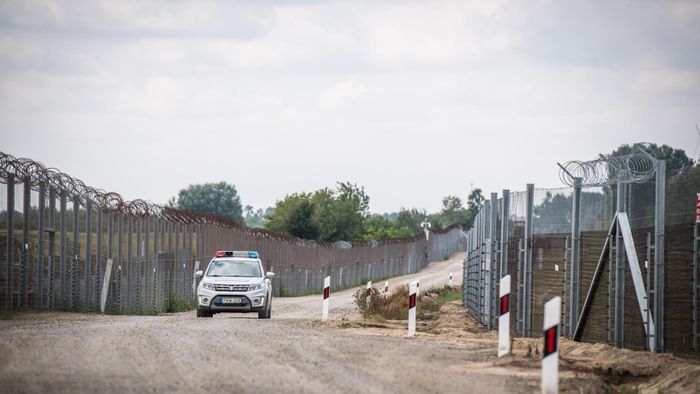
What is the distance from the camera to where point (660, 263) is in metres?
18.8

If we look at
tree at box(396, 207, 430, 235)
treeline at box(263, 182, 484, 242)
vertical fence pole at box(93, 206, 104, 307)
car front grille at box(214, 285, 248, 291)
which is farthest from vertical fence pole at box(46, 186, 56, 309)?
tree at box(396, 207, 430, 235)

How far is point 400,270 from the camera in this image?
314ft

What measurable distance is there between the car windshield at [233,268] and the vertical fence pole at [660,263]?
1575cm

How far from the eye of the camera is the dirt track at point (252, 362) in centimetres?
1323

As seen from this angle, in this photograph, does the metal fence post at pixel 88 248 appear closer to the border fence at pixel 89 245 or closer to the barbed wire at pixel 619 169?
the border fence at pixel 89 245

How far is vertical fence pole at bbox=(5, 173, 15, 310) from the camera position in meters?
29.6

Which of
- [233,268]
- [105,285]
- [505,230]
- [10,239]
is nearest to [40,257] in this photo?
[10,239]

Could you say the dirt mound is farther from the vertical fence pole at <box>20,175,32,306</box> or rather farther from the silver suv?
the vertical fence pole at <box>20,175,32,306</box>

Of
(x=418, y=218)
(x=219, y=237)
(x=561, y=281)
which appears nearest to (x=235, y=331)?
(x=561, y=281)

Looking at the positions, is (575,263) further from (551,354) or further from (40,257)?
(40,257)

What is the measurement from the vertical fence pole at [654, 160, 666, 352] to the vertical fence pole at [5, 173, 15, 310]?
55.1ft

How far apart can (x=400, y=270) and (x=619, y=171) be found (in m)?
75.2

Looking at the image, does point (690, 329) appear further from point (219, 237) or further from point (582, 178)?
point (219, 237)

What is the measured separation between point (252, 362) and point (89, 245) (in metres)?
19.1
